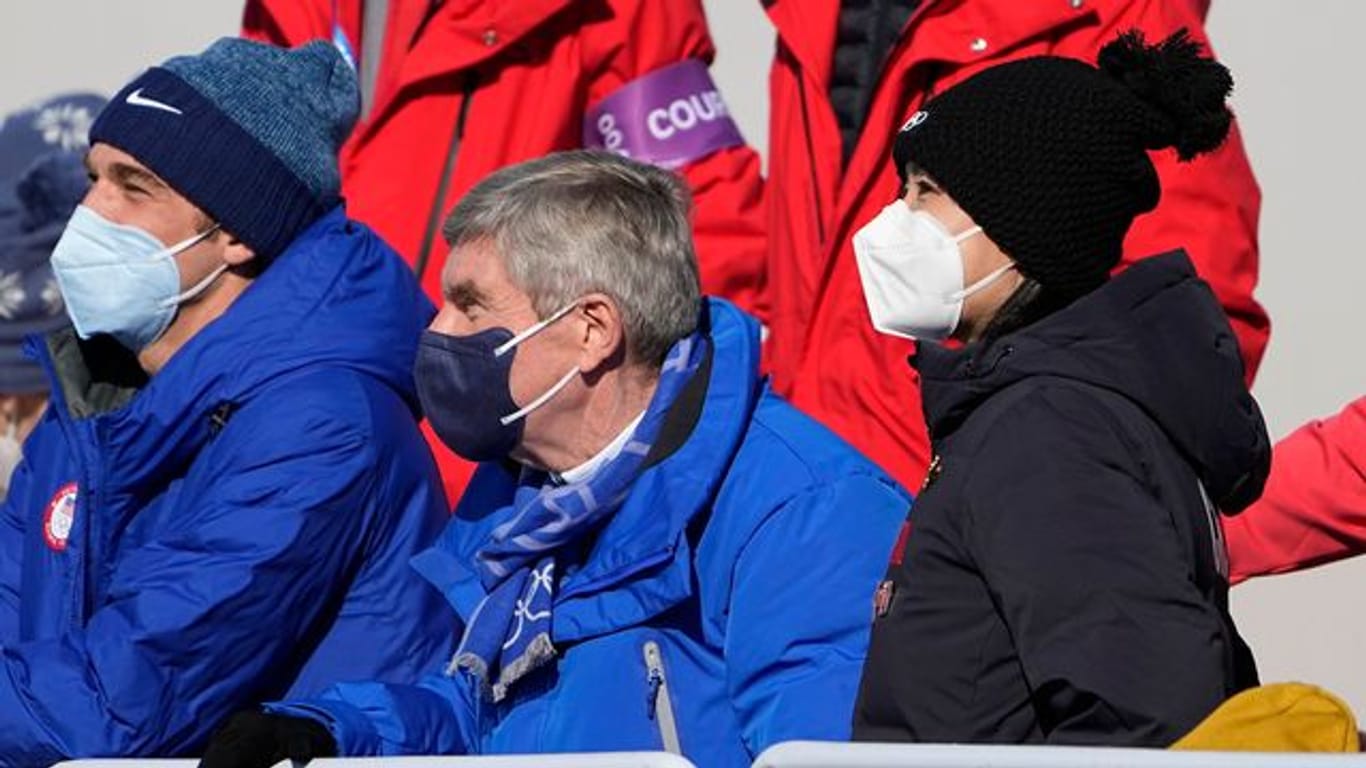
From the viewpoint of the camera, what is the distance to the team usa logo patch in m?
4.36

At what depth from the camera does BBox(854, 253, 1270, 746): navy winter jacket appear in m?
3.17

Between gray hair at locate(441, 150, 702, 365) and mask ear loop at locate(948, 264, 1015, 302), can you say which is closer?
mask ear loop at locate(948, 264, 1015, 302)

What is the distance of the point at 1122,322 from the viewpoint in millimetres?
3393

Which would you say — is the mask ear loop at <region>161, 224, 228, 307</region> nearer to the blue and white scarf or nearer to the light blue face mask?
the light blue face mask

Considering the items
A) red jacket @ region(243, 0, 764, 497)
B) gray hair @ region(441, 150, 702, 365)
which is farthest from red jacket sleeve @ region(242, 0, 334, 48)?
gray hair @ region(441, 150, 702, 365)

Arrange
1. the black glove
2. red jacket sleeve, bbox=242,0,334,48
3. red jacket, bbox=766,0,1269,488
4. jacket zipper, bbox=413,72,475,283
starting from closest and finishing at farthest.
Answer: the black glove → red jacket, bbox=766,0,1269,488 → jacket zipper, bbox=413,72,475,283 → red jacket sleeve, bbox=242,0,334,48

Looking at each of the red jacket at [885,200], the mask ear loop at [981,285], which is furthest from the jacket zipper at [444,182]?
the mask ear loop at [981,285]

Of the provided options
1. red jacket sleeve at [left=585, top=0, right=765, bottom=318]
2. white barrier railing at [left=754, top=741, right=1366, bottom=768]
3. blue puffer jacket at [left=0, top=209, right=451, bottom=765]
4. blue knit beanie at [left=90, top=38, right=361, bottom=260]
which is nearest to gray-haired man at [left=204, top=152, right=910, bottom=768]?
blue puffer jacket at [left=0, top=209, right=451, bottom=765]

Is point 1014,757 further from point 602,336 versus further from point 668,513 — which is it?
point 602,336

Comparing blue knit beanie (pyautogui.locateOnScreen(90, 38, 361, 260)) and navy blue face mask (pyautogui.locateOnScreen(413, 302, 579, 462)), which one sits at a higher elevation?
blue knit beanie (pyautogui.locateOnScreen(90, 38, 361, 260))

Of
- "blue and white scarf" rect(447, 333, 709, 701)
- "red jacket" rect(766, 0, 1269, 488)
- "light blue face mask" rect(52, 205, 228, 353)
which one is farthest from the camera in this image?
"red jacket" rect(766, 0, 1269, 488)

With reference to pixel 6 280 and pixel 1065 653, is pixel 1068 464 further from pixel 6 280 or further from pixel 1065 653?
pixel 6 280

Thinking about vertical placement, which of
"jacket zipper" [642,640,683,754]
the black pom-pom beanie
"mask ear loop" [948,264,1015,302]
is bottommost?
"jacket zipper" [642,640,683,754]

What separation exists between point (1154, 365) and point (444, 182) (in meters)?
2.37
